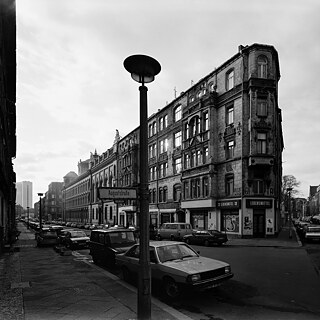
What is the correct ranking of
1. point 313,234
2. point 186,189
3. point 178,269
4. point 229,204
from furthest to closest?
point 186,189, point 229,204, point 313,234, point 178,269

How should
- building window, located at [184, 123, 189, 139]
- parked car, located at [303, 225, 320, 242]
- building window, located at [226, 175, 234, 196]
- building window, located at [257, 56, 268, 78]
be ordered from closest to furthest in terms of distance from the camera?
parked car, located at [303, 225, 320, 242]
building window, located at [257, 56, 268, 78]
building window, located at [226, 175, 234, 196]
building window, located at [184, 123, 189, 139]

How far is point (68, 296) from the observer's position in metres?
8.62

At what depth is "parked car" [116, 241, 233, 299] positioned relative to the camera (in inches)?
327

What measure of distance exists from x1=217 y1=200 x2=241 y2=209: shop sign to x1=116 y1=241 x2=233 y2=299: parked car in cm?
2211

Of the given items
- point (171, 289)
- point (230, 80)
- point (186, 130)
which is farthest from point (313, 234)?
point (171, 289)

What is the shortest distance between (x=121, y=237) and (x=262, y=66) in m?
24.8

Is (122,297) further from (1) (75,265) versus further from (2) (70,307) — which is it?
(1) (75,265)

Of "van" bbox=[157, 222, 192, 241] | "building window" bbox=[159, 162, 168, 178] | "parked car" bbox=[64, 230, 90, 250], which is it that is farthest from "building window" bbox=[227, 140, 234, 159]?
"parked car" bbox=[64, 230, 90, 250]

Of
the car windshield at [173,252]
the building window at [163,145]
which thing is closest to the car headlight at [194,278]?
the car windshield at [173,252]

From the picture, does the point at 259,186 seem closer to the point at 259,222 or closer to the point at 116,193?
the point at 259,222

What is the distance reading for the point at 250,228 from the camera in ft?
101

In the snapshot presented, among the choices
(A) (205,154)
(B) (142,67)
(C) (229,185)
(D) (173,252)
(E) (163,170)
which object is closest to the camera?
(B) (142,67)

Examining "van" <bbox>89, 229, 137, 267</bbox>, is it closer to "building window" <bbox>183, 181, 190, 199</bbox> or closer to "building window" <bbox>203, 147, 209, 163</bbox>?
"building window" <bbox>203, 147, 209, 163</bbox>

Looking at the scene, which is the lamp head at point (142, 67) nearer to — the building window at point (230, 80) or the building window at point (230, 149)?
the building window at point (230, 149)
